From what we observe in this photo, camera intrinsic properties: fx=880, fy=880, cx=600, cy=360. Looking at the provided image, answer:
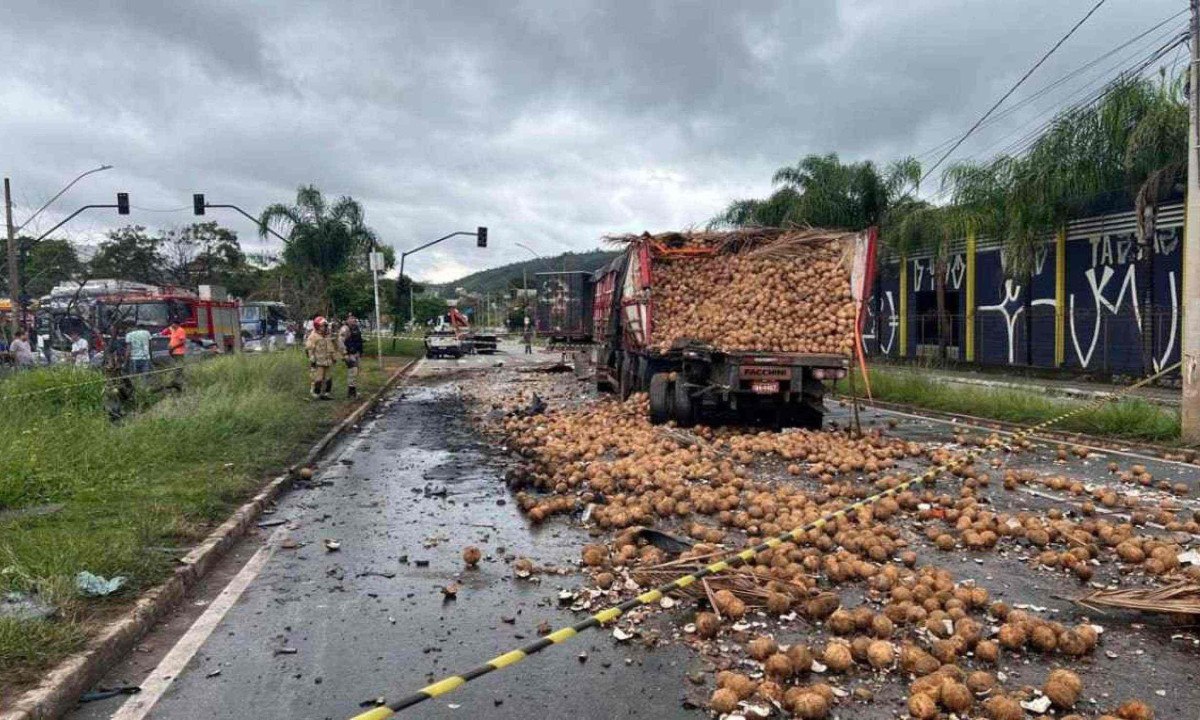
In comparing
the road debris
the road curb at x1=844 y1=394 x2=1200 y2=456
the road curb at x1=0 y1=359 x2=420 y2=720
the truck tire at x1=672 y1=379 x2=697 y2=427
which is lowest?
the road curb at x1=844 y1=394 x2=1200 y2=456

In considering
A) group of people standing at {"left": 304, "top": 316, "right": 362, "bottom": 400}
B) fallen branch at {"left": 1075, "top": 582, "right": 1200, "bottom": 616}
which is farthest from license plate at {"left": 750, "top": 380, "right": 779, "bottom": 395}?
group of people standing at {"left": 304, "top": 316, "right": 362, "bottom": 400}

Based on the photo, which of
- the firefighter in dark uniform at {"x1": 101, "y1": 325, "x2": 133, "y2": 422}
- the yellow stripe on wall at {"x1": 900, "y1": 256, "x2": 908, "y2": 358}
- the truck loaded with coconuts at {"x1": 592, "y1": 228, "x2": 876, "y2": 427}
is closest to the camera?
the truck loaded with coconuts at {"x1": 592, "y1": 228, "x2": 876, "y2": 427}

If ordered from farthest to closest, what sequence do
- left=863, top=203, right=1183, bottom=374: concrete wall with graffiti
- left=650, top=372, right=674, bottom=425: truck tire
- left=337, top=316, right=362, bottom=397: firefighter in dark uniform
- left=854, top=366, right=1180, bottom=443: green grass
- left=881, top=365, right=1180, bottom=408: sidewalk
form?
left=863, top=203, right=1183, bottom=374: concrete wall with graffiti → left=337, top=316, right=362, bottom=397: firefighter in dark uniform → left=881, top=365, right=1180, bottom=408: sidewalk → left=650, top=372, right=674, bottom=425: truck tire → left=854, top=366, right=1180, bottom=443: green grass

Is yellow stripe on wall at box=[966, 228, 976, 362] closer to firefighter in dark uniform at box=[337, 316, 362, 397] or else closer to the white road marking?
firefighter in dark uniform at box=[337, 316, 362, 397]

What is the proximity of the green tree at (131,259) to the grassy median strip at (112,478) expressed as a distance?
5172cm

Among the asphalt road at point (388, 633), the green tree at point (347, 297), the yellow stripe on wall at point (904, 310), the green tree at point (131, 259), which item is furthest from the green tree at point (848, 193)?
the green tree at point (131, 259)

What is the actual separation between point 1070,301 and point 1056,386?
4.82 metres

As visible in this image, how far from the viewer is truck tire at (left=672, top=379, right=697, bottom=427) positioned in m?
12.3

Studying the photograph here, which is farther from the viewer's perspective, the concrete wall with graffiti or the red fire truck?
the red fire truck

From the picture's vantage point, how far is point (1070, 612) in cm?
488

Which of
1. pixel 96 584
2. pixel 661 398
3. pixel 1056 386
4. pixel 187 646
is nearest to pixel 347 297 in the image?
pixel 1056 386

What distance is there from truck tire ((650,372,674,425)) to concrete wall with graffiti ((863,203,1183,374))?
38.8 ft

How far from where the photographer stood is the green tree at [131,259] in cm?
5984

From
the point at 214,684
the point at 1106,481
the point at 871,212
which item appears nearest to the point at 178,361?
the point at 214,684
